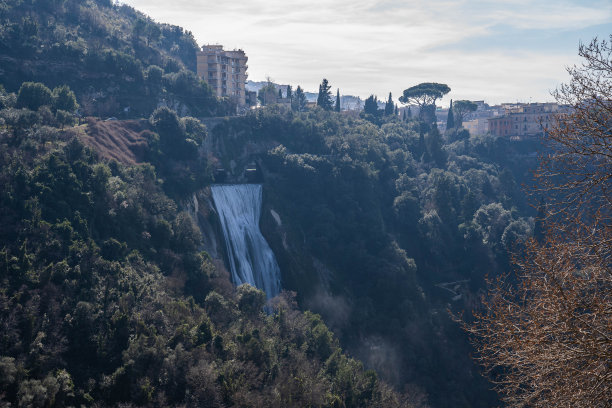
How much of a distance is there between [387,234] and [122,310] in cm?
3549

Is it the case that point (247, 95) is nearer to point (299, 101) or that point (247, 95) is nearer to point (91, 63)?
point (299, 101)

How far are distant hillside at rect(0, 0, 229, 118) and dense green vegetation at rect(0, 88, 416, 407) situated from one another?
15.2 meters

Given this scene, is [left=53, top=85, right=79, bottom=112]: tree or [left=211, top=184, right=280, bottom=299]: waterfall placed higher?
[left=53, top=85, right=79, bottom=112]: tree

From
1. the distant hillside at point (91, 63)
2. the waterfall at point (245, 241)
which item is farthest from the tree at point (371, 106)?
the waterfall at point (245, 241)

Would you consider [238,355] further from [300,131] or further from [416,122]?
[416,122]

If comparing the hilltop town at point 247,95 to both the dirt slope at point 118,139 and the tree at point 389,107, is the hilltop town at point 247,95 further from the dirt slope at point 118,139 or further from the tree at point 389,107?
the dirt slope at point 118,139

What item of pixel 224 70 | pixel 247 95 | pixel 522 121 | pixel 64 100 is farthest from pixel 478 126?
pixel 64 100

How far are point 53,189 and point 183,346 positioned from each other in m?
14.5

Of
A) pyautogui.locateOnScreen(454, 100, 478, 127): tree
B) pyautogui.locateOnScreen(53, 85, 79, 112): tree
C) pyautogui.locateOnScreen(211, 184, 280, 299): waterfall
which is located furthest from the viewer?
pyautogui.locateOnScreen(454, 100, 478, 127): tree

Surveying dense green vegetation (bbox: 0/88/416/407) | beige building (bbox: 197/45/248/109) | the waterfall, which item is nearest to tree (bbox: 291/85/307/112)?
beige building (bbox: 197/45/248/109)

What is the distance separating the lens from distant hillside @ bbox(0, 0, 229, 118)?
183ft

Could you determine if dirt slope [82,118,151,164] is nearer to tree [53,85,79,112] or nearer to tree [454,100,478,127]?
tree [53,85,79,112]

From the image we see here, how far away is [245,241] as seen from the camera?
48.6m

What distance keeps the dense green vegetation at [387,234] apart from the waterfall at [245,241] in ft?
6.13
